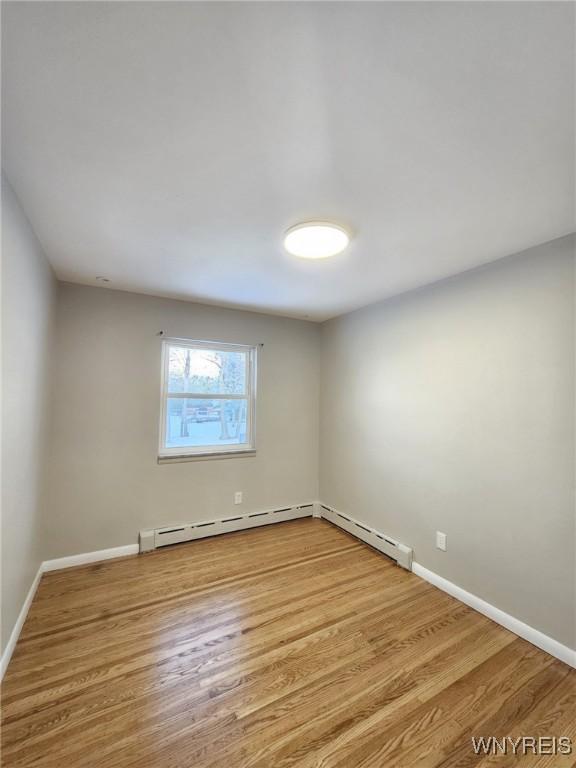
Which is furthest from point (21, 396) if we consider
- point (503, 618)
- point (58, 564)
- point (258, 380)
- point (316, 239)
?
point (503, 618)

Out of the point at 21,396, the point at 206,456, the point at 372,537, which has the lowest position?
the point at 372,537

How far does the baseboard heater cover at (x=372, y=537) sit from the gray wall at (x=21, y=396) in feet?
8.83

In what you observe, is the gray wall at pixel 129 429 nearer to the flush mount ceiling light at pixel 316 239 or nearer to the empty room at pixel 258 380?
the empty room at pixel 258 380

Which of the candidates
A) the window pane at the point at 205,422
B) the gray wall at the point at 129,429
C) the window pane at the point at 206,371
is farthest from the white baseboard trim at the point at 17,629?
the window pane at the point at 206,371


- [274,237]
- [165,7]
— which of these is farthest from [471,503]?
[165,7]

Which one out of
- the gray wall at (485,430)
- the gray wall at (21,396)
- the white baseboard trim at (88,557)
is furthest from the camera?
the white baseboard trim at (88,557)

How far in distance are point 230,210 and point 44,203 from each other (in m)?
0.94

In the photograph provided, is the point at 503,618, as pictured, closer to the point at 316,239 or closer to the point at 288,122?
the point at 316,239

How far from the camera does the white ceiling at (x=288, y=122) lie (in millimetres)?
830

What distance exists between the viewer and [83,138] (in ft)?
3.92

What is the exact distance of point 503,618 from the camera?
6.77 feet

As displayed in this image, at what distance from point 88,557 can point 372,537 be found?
8.45ft

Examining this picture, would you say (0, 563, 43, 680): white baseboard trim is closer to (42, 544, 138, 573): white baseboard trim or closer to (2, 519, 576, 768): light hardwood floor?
(2, 519, 576, 768): light hardwood floor

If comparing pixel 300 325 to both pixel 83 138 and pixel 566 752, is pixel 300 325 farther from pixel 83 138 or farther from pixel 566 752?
pixel 566 752
